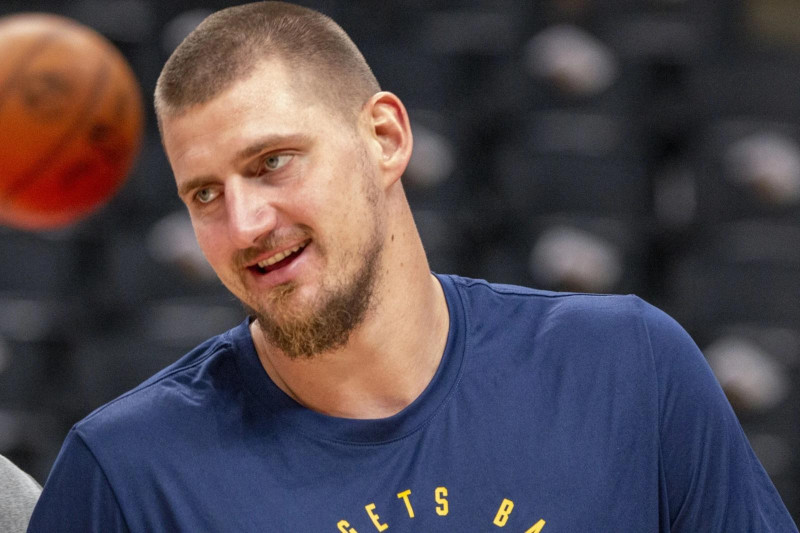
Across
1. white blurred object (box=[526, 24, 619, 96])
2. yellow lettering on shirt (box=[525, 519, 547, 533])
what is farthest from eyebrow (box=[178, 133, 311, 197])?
white blurred object (box=[526, 24, 619, 96])

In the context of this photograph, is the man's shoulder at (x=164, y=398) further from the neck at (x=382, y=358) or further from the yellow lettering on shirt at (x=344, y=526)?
the yellow lettering on shirt at (x=344, y=526)

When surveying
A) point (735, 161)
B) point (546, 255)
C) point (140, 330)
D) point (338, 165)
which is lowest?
point (140, 330)

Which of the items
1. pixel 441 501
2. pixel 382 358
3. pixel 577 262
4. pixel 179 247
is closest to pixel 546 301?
pixel 382 358

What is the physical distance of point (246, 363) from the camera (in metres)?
1.61

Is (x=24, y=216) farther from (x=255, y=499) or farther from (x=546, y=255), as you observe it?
(x=546, y=255)

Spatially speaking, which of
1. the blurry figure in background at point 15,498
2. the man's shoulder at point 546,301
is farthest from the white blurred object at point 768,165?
the blurry figure in background at point 15,498

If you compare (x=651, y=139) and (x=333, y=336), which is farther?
(x=651, y=139)

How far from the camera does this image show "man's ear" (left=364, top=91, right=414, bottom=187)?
163 centimetres

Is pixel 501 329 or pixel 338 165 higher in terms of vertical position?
pixel 338 165

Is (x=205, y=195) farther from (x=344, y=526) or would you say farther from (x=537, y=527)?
(x=537, y=527)

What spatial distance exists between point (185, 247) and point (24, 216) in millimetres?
1299

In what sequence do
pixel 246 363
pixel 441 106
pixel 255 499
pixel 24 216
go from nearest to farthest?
pixel 255 499 < pixel 246 363 < pixel 24 216 < pixel 441 106

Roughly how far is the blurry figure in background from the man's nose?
0.54m

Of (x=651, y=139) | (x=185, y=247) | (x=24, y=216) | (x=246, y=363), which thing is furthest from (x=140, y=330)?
(x=246, y=363)
